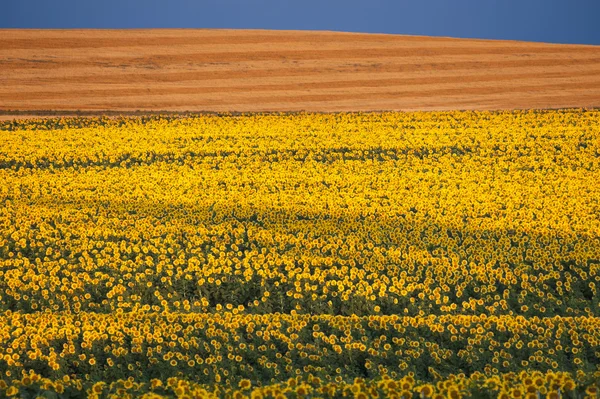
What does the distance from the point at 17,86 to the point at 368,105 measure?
618 inches

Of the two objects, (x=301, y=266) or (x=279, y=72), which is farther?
(x=279, y=72)

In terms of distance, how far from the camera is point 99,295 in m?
13.2

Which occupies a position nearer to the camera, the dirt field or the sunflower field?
the sunflower field

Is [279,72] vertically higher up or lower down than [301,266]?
higher up

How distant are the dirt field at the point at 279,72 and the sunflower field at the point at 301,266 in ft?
28.2

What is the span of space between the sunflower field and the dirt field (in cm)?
858

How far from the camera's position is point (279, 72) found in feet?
124

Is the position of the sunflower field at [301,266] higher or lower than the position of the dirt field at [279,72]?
lower

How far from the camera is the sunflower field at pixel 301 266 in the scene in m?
10.1

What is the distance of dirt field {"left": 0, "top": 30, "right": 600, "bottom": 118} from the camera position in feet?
112

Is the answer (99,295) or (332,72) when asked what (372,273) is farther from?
(332,72)

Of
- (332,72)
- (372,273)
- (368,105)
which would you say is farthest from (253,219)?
(332,72)

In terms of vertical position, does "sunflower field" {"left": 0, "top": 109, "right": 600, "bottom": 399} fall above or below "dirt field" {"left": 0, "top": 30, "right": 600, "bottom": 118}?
below

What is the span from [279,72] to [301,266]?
2479cm
